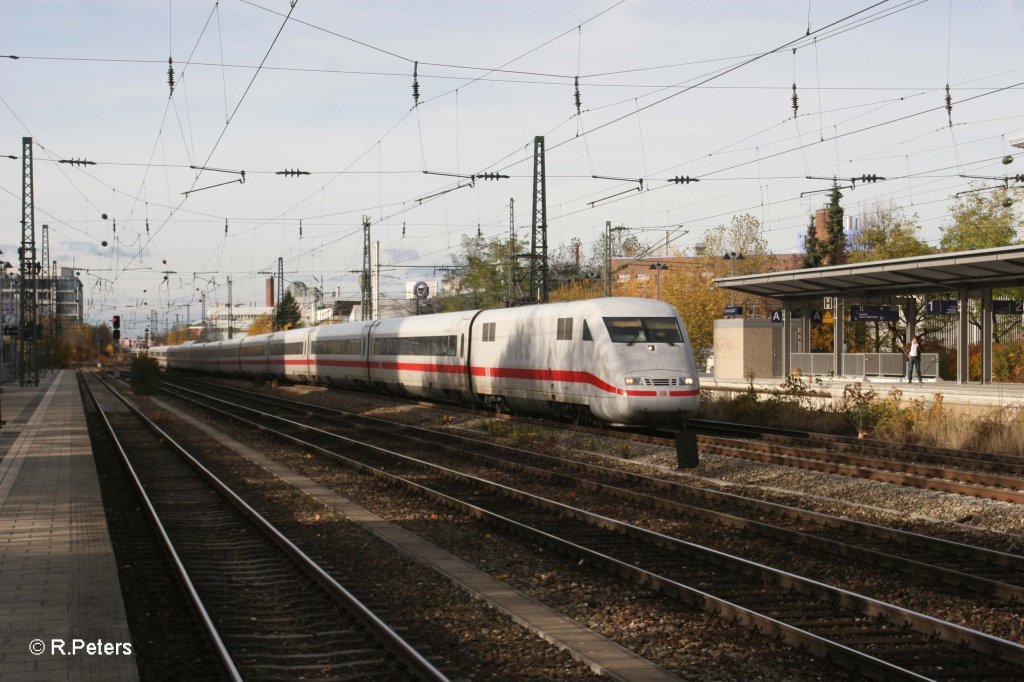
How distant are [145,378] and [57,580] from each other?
133 ft

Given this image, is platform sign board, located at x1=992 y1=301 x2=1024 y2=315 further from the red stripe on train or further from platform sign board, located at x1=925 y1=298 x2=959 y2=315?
the red stripe on train

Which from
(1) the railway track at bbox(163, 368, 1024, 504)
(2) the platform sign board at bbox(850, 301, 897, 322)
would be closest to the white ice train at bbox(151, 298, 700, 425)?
(1) the railway track at bbox(163, 368, 1024, 504)

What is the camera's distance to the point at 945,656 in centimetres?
697

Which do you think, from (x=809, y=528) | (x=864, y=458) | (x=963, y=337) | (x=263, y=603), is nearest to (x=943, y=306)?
(x=963, y=337)

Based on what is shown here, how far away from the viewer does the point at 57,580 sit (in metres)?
8.94

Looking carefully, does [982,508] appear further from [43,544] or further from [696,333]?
[696,333]

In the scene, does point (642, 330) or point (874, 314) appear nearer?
point (642, 330)

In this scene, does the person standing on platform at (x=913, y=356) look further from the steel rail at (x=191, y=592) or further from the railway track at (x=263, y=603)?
the steel rail at (x=191, y=592)

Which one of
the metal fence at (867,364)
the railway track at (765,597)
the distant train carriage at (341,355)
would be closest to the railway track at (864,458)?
the railway track at (765,597)

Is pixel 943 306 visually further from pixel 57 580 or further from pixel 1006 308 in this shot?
pixel 57 580

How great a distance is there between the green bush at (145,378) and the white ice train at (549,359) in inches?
468

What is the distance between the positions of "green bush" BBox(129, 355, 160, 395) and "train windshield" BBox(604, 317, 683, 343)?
32514 mm

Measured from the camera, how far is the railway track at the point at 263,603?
7016mm

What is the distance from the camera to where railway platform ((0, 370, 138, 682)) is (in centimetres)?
661
